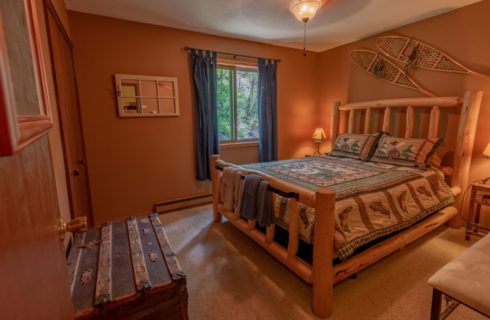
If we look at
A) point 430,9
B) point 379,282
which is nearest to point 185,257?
point 379,282

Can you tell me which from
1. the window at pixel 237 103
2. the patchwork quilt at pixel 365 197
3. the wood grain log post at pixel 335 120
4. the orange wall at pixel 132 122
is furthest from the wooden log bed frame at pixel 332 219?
the window at pixel 237 103

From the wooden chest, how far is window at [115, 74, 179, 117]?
1912 mm

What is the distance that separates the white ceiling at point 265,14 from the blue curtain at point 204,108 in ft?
1.36

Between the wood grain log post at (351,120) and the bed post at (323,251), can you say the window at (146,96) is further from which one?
the wood grain log post at (351,120)

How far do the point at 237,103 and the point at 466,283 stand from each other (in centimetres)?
334

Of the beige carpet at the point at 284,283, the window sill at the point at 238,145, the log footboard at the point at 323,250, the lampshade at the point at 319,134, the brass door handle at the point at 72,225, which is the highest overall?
the lampshade at the point at 319,134

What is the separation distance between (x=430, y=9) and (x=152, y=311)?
3850 mm

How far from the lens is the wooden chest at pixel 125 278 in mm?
1065

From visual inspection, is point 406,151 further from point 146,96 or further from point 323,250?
point 146,96

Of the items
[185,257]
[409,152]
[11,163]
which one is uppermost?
[11,163]

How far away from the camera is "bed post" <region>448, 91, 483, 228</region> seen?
2502 millimetres

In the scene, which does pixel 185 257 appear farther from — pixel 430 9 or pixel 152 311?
pixel 430 9

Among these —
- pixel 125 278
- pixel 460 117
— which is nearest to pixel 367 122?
pixel 460 117

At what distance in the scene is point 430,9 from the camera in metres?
2.73
